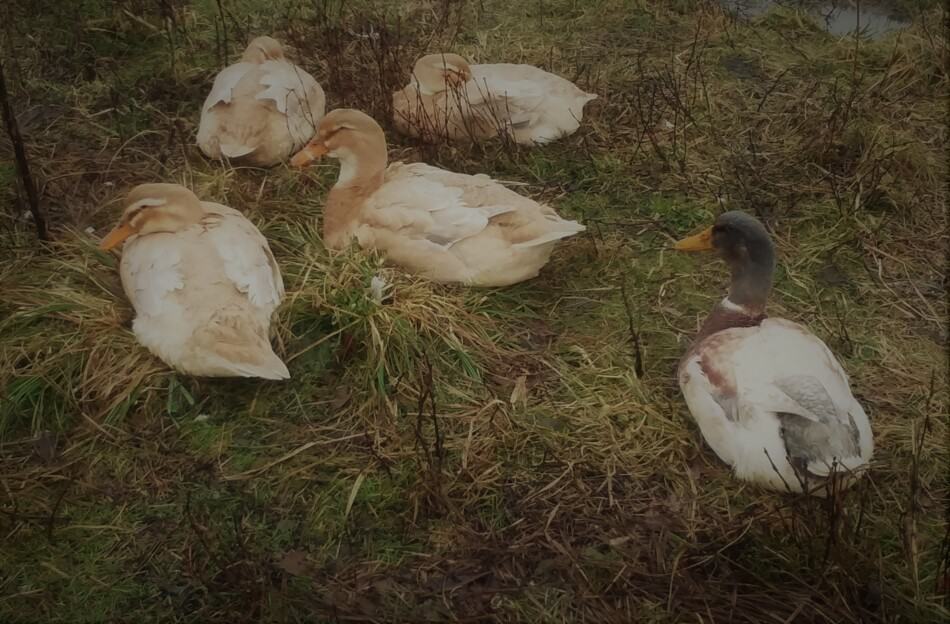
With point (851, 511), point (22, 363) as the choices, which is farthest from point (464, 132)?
point (851, 511)

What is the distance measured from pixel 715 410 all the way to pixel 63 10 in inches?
197

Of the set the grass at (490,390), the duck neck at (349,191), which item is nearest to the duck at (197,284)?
the grass at (490,390)

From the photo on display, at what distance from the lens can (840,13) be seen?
6.64m

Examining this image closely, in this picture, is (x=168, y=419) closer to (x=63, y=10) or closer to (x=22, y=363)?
(x=22, y=363)

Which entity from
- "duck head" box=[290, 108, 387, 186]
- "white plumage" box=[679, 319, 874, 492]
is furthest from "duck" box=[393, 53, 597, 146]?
"white plumage" box=[679, 319, 874, 492]

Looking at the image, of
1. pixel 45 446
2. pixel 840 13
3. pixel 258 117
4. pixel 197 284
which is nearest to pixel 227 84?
pixel 258 117

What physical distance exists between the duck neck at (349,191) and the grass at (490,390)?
11 cm

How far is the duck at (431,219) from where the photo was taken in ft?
12.3

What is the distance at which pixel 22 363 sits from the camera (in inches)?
138

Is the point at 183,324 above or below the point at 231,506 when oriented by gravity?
above

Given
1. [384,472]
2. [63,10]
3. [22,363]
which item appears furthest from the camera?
[63,10]

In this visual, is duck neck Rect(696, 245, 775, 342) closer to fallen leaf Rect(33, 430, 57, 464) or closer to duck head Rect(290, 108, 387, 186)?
duck head Rect(290, 108, 387, 186)

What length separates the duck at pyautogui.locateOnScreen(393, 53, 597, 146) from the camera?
4750mm

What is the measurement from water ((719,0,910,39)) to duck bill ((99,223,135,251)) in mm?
4691
